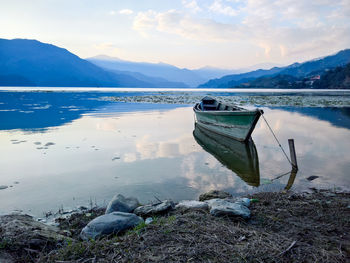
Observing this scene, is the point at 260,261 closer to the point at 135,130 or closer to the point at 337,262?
the point at 337,262

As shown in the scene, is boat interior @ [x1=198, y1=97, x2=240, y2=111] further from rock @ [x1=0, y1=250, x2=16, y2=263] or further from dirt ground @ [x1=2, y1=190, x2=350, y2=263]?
rock @ [x1=0, y1=250, x2=16, y2=263]

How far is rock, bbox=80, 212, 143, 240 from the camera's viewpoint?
15.7 feet

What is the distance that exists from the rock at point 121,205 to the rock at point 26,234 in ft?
4.59

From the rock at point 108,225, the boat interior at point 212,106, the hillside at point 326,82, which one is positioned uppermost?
the hillside at point 326,82

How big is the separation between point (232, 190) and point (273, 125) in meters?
14.8

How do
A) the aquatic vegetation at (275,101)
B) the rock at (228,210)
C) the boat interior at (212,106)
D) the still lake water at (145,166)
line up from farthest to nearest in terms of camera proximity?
the aquatic vegetation at (275,101), the boat interior at (212,106), the still lake water at (145,166), the rock at (228,210)

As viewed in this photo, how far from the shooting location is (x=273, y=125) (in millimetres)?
21281

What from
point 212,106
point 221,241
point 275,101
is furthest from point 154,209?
point 275,101

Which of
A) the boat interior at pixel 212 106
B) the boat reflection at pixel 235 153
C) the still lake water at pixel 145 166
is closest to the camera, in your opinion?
the still lake water at pixel 145 166

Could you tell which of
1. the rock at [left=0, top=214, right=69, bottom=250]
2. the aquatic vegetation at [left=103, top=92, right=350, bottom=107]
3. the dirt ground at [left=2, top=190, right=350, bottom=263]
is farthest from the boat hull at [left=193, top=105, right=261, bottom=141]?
the aquatic vegetation at [left=103, top=92, right=350, bottom=107]

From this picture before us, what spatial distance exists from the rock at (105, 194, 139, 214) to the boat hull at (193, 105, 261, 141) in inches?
339

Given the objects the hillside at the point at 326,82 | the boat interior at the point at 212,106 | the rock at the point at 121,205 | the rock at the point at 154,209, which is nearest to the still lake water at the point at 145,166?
the rock at the point at 121,205

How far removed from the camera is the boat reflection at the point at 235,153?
9.91 metres

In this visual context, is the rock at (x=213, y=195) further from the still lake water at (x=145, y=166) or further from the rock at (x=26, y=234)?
the rock at (x=26, y=234)
